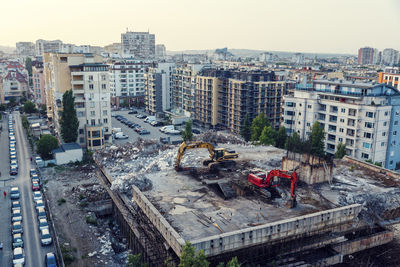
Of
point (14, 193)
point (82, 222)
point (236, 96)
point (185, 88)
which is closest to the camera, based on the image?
point (82, 222)

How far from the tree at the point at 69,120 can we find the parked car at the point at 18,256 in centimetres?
2719

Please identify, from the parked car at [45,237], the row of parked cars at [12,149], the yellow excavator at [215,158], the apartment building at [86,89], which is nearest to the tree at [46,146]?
the row of parked cars at [12,149]

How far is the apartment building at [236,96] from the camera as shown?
65.4m

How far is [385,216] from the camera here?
98.8ft

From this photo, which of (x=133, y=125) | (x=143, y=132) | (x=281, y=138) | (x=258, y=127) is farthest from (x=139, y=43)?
(x=281, y=138)

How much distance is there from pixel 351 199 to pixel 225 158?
1257 cm

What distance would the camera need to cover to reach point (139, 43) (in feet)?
594

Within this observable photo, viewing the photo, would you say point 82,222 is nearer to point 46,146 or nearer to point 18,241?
point 18,241

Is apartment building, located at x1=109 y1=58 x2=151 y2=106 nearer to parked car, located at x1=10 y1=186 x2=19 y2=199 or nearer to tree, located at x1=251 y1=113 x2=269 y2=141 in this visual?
tree, located at x1=251 y1=113 x2=269 y2=141

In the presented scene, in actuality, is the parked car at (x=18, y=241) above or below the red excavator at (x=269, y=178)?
below

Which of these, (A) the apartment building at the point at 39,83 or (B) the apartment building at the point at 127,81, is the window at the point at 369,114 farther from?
(A) the apartment building at the point at 39,83

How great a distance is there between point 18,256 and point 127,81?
2948 inches

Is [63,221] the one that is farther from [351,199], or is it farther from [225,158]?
[351,199]

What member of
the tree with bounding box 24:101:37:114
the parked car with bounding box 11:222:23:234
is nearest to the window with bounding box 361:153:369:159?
the parked car with bounding box 11:222:23:234
